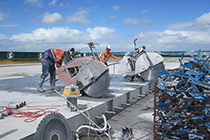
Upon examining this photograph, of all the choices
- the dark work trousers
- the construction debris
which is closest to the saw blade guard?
the dark work trousers

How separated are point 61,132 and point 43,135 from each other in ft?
1.54

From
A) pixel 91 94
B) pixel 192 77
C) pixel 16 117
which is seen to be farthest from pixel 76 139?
pixel 192 77

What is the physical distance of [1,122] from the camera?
4.26 m

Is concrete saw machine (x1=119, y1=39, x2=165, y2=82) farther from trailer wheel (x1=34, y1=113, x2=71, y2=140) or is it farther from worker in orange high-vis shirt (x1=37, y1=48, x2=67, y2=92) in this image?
trailer wheel (x1=34, y1=113, x2=71, y2=140)

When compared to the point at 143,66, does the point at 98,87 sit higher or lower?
lower

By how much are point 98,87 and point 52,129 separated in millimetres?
2936

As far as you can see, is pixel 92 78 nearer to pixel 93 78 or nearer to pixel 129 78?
pixel 93 78

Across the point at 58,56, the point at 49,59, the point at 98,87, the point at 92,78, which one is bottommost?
the point at 98,87

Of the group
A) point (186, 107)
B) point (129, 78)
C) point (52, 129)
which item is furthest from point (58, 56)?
point (186, 107)

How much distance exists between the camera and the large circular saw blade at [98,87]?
6.37 meters

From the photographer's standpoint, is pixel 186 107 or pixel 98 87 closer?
pixel 186 107

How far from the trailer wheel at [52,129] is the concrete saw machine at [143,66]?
7.13m

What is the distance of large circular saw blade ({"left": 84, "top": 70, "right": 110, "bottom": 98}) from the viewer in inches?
251

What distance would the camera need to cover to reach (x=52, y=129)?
3.63 meters
